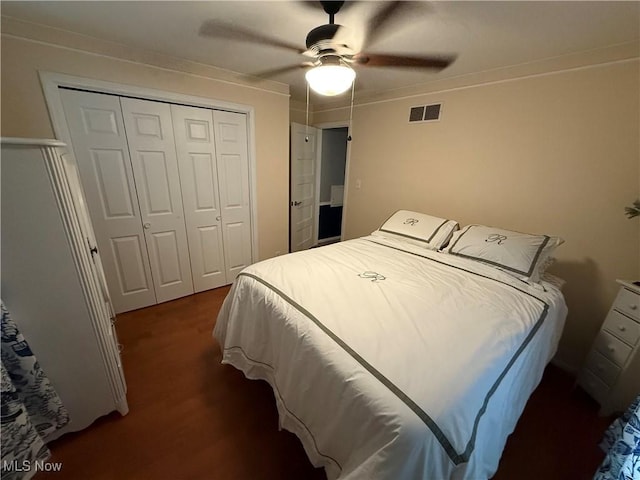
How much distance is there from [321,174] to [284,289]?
8.93 ft

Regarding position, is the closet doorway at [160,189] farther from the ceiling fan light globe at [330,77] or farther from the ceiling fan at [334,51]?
the ceiling fan light globe at [330,77]

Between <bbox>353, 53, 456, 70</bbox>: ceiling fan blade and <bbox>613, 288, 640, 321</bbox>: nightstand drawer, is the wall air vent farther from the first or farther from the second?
<bbox>613, 288, 640, 321</bbox>: nightstand drawer

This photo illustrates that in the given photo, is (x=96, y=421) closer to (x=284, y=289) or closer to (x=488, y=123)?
(x=284, y=289)

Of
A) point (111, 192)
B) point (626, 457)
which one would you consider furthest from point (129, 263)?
point (626, 457)

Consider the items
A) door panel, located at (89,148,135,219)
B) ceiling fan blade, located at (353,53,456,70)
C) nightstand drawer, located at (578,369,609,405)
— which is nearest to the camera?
ceiling fan blade, located at (353,53,456,70)

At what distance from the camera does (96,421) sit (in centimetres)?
141

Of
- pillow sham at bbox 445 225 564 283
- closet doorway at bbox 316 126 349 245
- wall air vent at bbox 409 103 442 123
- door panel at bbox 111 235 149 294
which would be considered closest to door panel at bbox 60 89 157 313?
door panel at bbox 111 235 149 294

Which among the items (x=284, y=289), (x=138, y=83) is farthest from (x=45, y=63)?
(x=284, y=289)

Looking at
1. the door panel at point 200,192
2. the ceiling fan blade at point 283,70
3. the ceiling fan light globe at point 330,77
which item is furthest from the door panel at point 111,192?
the ceiling fan light globe at point 330,77

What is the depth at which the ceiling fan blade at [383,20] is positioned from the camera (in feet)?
4.05

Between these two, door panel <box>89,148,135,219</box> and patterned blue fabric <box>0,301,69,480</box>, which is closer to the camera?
patterned blue fabric <box>0,301,69,480</box>

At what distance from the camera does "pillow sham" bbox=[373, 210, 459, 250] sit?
2246mm

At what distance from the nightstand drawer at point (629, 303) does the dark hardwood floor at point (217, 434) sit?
67 cm

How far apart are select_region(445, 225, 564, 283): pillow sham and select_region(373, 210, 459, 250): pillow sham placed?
0.20 metres
